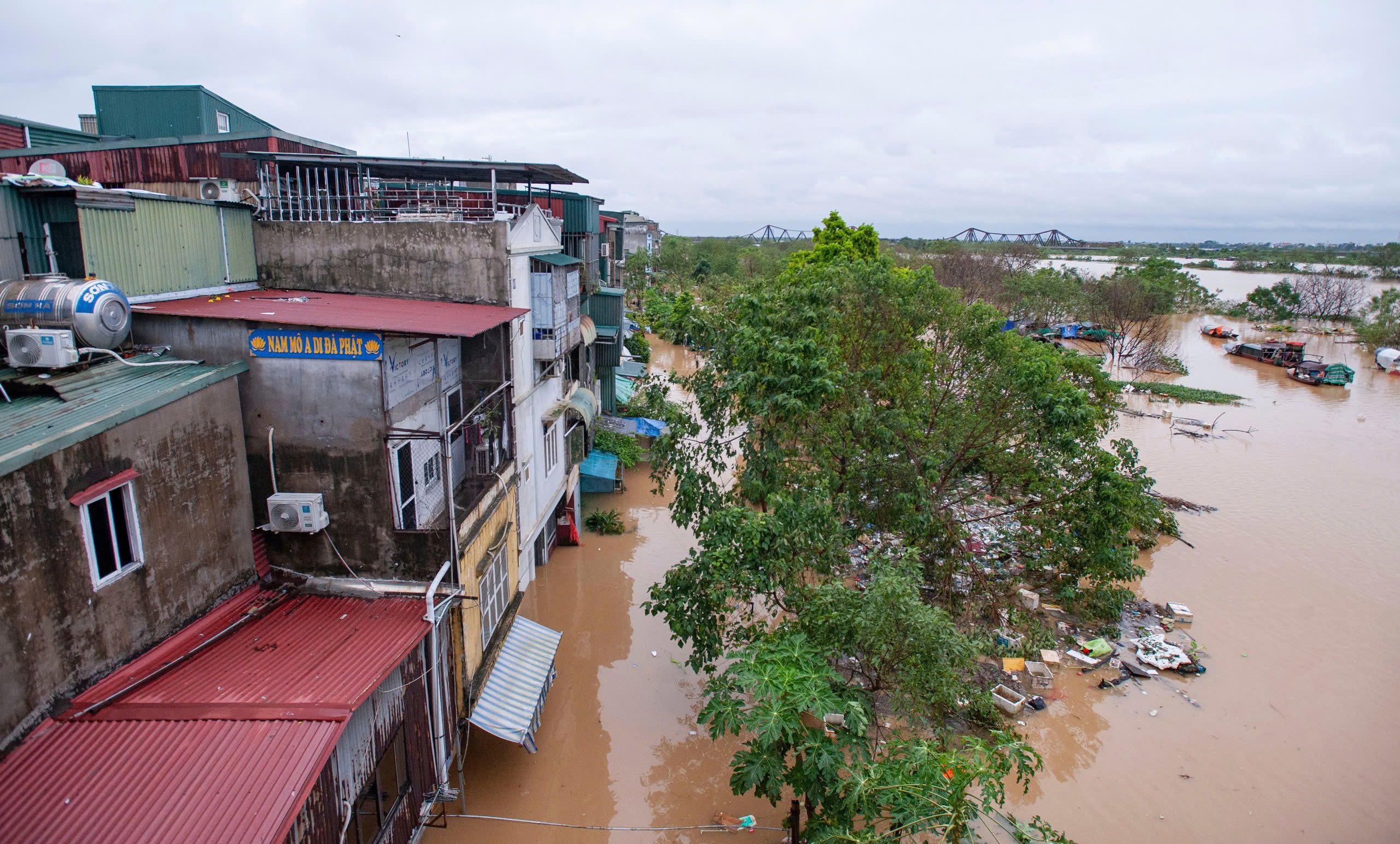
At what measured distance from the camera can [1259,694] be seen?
12312 millimetres

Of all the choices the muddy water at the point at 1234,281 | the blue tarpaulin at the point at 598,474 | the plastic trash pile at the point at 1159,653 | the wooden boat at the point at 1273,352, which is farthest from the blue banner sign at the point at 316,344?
the muddy water at the point at 1234,281

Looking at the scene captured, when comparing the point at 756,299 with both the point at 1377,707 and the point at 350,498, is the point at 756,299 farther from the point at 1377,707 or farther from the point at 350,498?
the point at 1377,707

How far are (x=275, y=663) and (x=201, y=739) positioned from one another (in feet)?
3.55

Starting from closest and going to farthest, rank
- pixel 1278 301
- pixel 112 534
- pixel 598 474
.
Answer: pixel 112 534 → pixel 598 474 → pixel 1278 301

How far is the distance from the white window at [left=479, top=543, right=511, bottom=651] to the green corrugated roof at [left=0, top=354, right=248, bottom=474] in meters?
3.85

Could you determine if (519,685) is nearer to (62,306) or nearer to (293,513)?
(293,513)

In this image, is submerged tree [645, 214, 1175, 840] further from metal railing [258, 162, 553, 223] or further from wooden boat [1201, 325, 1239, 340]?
wooden boat [1201, 325, 1239, 340]

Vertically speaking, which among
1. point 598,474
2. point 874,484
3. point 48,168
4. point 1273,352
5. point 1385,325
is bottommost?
point 598,474

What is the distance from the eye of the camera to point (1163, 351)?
142 feet

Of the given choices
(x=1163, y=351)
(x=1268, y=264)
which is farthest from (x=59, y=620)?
(x=1268, y=264)

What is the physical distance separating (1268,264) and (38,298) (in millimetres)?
135700

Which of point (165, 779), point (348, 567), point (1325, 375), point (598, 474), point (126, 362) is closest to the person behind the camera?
point (165, 779)

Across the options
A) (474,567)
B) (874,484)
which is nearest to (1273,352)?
(874,484)

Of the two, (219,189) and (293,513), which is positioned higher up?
(219,189)
